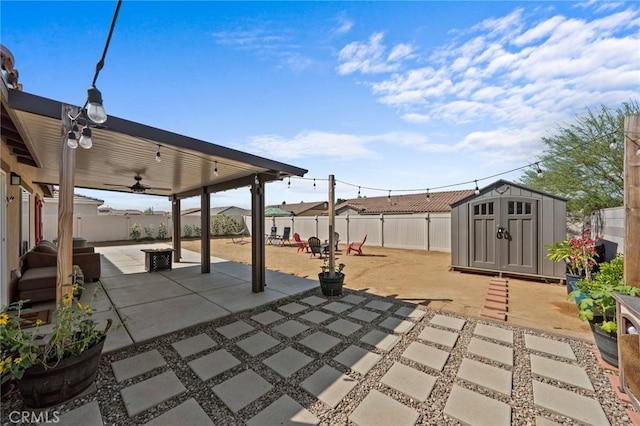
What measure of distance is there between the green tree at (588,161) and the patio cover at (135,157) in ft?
30.9

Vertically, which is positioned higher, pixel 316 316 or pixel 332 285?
pixel 332 285

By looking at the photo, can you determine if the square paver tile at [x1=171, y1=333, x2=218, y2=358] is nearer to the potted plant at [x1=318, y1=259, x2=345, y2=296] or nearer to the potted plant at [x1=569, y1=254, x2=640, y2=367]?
the potted plant at [x1=318, y1=259, x2=345, y2=296]

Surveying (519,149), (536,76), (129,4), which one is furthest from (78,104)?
(519,149)

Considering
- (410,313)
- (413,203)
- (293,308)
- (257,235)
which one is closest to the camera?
(410,313)

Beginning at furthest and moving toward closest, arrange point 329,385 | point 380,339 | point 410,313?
point 410,313
point 380,339
point 329,385

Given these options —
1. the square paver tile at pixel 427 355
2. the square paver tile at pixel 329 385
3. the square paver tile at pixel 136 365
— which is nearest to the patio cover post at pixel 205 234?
the square paver tile at pixel 136 365

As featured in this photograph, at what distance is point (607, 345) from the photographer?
256 cm

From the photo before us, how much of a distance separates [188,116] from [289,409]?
5493mm

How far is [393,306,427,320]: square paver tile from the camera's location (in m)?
3.86

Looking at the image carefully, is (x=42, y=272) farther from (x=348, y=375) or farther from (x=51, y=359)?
(x=348, y=375)

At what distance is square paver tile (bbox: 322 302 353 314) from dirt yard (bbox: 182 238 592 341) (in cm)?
101

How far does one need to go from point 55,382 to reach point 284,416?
69.7 inches

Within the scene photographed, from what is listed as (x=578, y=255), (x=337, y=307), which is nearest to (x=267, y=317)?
(x=337, y=307)

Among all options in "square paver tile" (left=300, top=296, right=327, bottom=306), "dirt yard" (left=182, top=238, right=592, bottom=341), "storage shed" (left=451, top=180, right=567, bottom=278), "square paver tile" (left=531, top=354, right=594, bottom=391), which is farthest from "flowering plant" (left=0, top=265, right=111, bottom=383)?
"storage shed" (left=451, top=180, right=567, bottom=278)
